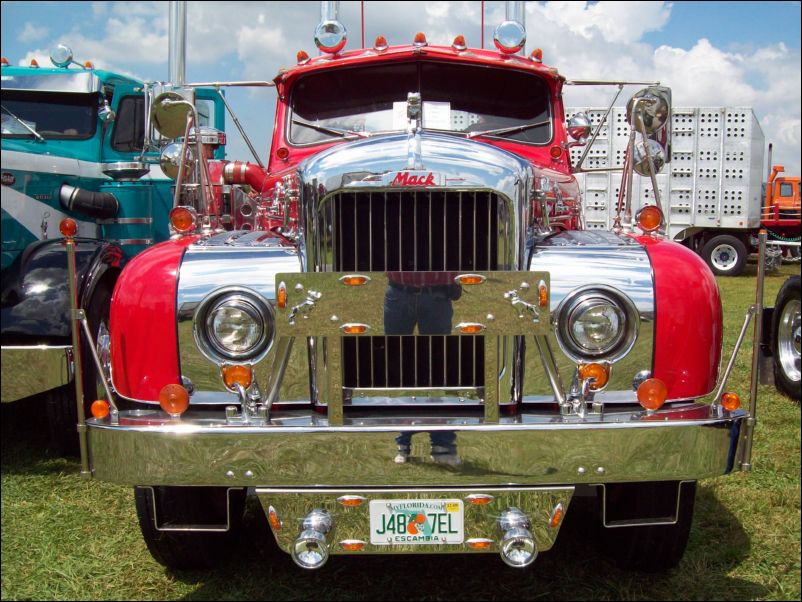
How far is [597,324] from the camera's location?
2.43 metres

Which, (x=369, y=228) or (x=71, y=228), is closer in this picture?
(x=369, y=228)

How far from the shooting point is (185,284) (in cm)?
247

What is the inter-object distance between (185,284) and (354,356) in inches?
23.8

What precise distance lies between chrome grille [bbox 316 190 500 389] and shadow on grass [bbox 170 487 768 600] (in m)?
0.81

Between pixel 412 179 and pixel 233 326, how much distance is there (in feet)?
2.47

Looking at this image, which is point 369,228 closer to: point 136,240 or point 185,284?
point 185,284

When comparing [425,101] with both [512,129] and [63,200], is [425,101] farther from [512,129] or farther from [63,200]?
[63,200]

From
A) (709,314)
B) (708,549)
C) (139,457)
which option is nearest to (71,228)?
(139,457)

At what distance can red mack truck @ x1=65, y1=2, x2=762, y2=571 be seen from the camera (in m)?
2.17

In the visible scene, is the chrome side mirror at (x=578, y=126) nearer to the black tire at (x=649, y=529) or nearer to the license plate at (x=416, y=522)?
the black tire at (x=649, y=529)

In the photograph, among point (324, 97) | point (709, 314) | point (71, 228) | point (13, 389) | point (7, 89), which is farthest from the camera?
point (7, 89)

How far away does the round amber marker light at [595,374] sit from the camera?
2.38 m

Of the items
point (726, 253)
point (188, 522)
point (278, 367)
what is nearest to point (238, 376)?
point (278, 367)

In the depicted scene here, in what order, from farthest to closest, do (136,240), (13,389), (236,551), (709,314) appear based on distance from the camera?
(136,240) < (13,389) < (236,551) < (709,314)
